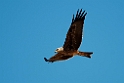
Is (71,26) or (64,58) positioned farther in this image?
(64,58)

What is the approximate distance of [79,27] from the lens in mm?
13320

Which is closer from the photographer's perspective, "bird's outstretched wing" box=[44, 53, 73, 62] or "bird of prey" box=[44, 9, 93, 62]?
"bird of prey" box=[44, 9, 93, 62]

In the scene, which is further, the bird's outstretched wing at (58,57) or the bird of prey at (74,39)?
the bird's outstretched wing at (58,57)

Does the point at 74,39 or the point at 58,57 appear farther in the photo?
the point at 58,57

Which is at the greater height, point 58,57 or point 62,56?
point 58,57

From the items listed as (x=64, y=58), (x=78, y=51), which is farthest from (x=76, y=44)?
(x=64, y=58)

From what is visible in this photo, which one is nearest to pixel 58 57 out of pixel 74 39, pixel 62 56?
pixel 62 56

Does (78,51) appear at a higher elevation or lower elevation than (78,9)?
lower

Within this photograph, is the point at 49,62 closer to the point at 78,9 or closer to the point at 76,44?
the point at 76,44

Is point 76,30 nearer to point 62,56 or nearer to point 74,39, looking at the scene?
point 74,39

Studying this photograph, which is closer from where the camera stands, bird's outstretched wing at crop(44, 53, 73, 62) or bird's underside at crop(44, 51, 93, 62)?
bird's underside at crop(44, 51, 93, 62)

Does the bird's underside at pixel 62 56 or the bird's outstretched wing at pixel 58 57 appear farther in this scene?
the bird's outstretched wing at pixel 58 57

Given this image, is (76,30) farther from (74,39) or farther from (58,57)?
(58,57)

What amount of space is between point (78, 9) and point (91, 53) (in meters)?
1.74
